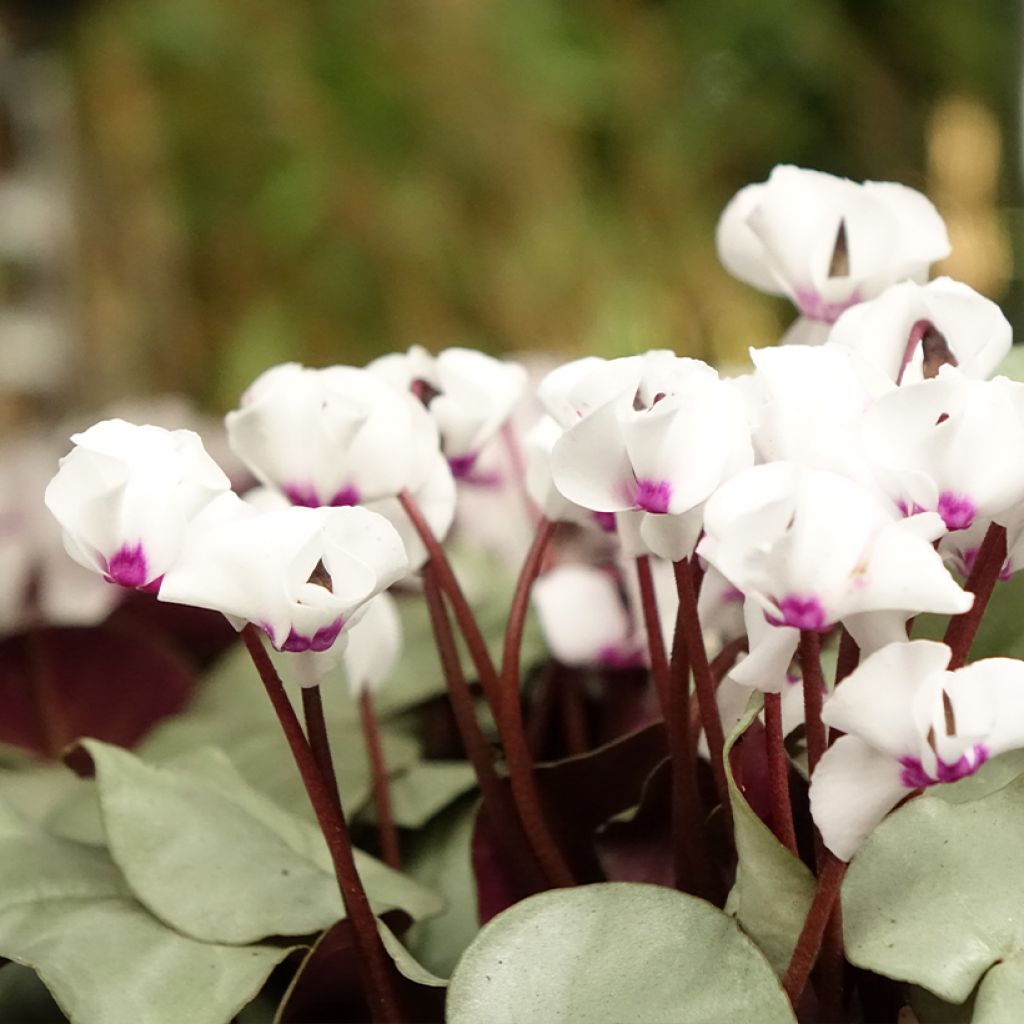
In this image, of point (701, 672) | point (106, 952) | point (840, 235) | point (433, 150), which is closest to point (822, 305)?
point (840, 235)

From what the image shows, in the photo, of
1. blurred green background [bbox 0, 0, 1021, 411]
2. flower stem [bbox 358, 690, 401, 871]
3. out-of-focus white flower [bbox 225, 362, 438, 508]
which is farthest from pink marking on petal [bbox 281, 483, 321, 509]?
blurred green background [bbox 0, 0, 1021, 411]

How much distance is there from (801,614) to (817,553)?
0.04 ft

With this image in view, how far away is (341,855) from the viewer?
1.04 ft

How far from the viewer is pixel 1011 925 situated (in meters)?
0.28

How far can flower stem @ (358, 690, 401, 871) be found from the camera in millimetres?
417

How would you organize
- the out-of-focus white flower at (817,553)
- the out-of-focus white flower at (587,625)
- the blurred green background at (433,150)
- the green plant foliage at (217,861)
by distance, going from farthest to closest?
the blurred green background at (433,150)
the out-of-focus white flower at (587,625)
the green plant foliage at (217,861)
the out-of-focus white flower at (817,553)

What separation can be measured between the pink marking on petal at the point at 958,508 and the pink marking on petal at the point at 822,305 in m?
0.12

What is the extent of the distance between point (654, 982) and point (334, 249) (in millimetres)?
1552

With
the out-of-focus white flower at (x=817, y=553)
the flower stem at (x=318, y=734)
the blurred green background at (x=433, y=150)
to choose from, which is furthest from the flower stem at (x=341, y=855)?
the blurred green background at (x=433, y=150)

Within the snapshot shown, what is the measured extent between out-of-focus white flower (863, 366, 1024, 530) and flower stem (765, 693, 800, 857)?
52 mm

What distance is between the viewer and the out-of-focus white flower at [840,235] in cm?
37

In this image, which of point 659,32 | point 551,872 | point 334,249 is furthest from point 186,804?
point 659,32

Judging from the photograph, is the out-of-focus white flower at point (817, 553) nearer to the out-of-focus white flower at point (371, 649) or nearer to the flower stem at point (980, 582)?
the flower stem at point (980, 582)

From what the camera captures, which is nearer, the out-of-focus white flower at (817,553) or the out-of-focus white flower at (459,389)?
the out-of-focus white flower at (817,553)
